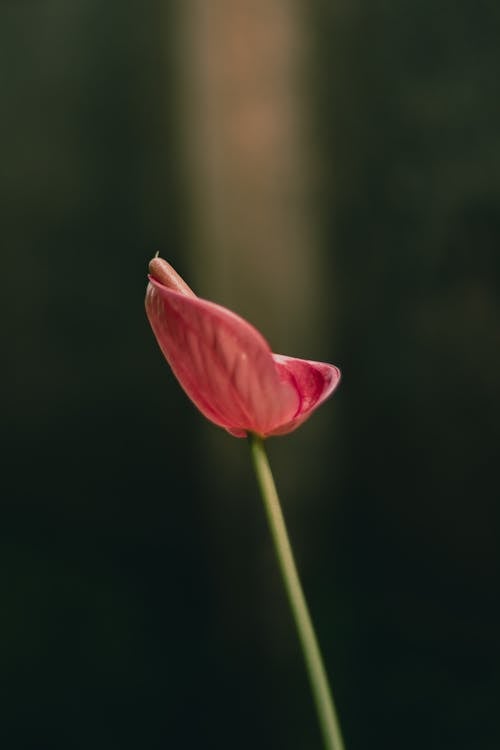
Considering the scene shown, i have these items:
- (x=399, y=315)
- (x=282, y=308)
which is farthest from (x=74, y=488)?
(x=399, y=315)

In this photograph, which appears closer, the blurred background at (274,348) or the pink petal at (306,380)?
the pink petal at (306,380)

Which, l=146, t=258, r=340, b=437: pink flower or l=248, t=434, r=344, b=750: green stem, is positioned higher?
l=146, t=258, r=340, b=437: pink flower

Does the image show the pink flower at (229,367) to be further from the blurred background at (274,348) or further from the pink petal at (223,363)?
the blurred background at (274,348)

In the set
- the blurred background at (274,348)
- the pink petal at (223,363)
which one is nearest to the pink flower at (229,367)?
the pink petal at (223,363)

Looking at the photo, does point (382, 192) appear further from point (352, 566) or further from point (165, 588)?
point (165, 588)

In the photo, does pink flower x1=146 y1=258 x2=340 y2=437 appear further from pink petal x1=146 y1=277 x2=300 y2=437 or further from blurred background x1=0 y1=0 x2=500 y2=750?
blurred background x1=0 y1=0 x2=500 y2=750

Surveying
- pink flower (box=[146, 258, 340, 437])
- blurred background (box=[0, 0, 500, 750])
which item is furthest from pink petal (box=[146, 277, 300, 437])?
blurred background (box=[0, 0, 500, 750])

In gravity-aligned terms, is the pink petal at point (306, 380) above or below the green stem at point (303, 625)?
above
